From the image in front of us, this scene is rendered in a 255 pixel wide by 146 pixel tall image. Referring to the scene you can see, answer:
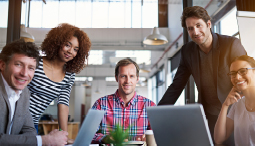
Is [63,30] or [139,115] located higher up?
[63,30]

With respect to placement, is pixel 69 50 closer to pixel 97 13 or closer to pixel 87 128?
pixel 87 128

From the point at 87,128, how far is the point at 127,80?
930 mm

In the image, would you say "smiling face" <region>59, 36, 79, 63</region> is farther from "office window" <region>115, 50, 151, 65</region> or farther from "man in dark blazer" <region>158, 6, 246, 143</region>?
"office window" <region>115, 50, 151, 65</region>

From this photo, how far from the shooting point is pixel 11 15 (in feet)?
8.95

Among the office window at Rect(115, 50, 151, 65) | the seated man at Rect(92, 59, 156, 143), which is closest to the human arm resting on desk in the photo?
the seated man at Rect(92, 59, 156, 143)

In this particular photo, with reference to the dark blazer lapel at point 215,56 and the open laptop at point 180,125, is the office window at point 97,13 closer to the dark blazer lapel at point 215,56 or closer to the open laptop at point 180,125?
the dark blazer lapel at point 215,56

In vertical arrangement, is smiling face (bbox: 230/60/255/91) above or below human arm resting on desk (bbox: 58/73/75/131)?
above

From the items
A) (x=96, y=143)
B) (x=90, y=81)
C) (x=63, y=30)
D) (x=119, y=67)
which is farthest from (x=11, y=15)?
(x=90, y=81)

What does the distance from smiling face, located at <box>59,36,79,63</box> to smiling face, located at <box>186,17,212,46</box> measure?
853 millimetres

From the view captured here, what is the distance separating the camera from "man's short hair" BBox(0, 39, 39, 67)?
1183mm

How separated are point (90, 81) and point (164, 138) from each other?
5085 millimetres

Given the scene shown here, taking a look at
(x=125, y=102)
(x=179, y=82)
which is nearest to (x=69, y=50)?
(x=125, y=102)

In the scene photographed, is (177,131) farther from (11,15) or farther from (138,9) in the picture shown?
(138,9)

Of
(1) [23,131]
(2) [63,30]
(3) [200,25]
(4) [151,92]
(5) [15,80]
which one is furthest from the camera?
(4) [151,92]
